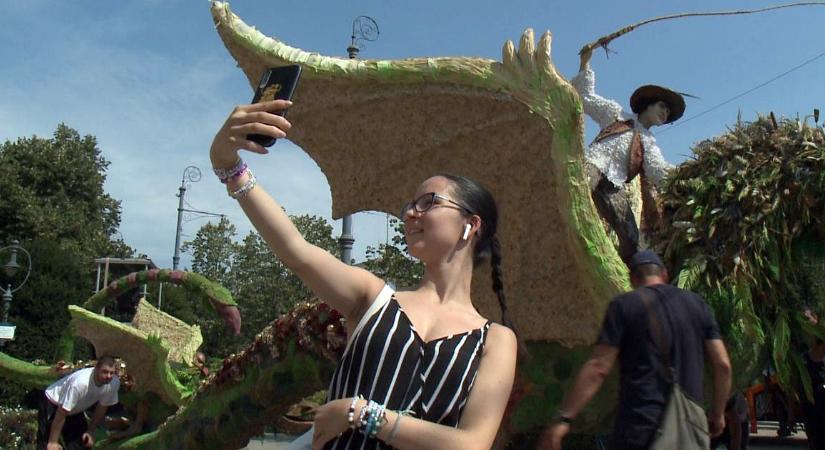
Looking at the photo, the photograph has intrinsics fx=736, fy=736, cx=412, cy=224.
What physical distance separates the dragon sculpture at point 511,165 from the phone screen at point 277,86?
54.8 inches

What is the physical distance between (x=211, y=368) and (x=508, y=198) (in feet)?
12.9

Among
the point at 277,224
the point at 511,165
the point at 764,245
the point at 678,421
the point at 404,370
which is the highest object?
the point at 511,165

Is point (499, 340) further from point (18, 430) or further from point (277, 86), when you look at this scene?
point (18, 430)

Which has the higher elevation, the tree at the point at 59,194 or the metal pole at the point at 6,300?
the tree at the point at 59,194

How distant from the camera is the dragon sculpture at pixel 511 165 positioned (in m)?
2.88

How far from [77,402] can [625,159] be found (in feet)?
12.8

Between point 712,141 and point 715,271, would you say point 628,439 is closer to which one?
point 715,271

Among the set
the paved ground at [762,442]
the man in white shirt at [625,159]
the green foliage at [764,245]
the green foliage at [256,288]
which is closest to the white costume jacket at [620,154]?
the man in white shirt at [625,159]

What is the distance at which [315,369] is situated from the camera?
3.98m

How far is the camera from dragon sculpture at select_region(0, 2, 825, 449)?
9.46 feet

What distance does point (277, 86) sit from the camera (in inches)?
59.3

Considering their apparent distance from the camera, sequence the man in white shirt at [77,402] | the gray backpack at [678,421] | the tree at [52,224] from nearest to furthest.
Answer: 1. the gray backpack at [678,421]
2. the man in white shirt at [77,402]
3. the tree at [52,224]

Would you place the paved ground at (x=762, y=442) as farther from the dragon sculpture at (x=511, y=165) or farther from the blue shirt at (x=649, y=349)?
the blue shirt at (x=649, y=349)

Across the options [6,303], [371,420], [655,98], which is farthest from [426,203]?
[6,303]
